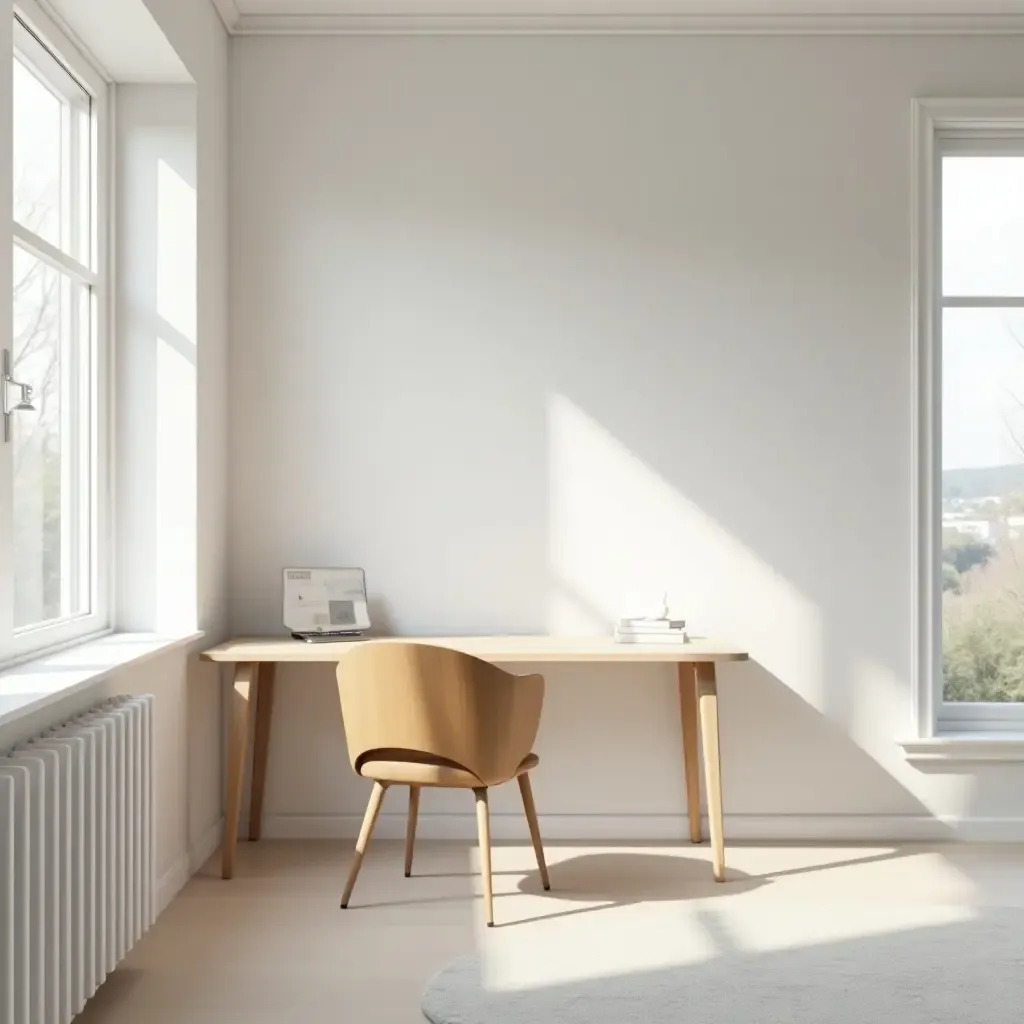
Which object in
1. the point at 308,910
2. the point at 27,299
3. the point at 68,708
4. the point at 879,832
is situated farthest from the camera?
the point at 879,832

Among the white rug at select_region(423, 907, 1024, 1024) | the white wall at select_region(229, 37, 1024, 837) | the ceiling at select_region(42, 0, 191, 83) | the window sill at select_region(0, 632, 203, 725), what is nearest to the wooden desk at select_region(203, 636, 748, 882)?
the window sill at select_region(0, 632, 203, 725)

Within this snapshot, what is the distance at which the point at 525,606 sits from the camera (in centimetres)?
391

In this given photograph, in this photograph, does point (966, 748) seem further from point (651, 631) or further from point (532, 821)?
point (532, 821)

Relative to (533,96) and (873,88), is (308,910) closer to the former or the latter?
(533,96)

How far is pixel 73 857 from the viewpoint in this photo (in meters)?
2.23

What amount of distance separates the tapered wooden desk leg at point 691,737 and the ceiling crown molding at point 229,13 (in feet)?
8.50

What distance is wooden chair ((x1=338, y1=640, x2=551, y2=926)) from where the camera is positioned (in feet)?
9.71

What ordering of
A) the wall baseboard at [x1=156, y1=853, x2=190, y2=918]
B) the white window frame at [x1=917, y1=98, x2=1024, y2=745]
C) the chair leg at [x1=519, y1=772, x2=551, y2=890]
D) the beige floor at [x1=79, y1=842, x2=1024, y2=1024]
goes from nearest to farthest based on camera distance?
the beige floor at [x1=79, y1=842, x2=1024, y2=1024] → the wall baseboard at [x1=156, y1=853, x2=190, y2=918] → the chair leg at [x1=519, y1=772, x2=551, y2=890] → the white window frame at [x1=917, y1=98, x2=1024, y2=745]

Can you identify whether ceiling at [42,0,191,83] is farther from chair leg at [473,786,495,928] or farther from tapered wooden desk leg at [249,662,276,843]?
chair leg at [473,786,495,928]

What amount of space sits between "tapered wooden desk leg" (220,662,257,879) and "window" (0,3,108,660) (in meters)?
0.45

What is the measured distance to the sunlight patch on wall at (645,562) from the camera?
12.8ft

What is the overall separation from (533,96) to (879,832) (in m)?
2.73

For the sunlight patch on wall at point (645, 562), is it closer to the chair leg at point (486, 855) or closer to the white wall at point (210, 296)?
the chair leg at point (486, 855)

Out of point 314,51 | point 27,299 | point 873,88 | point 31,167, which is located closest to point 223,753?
point 27,299
